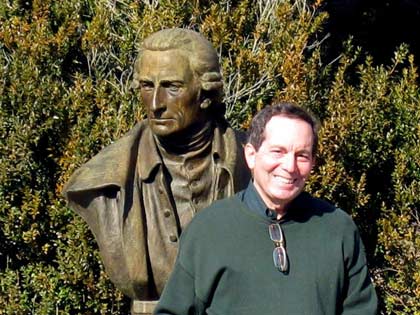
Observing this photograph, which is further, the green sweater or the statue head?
the statue head

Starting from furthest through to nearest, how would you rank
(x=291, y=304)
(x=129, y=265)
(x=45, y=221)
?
(x=45, y=221) → (x=129, y=265) → (x=291, y=304)

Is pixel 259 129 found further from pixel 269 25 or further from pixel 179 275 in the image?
pixel 269 25

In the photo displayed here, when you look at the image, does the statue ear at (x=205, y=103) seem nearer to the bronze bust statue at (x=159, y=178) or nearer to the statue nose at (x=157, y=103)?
the bronze bust statue at (x=159, y=178)

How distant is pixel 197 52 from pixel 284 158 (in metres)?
1.27

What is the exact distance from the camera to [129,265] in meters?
4.50

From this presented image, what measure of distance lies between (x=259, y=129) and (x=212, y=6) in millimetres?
3723

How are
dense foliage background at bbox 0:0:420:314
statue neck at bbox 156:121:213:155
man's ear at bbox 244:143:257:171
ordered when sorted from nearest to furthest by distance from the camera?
man's ear at bbox 244:143:257:171 < statue neck at bbox 156:121:213:155 < dense foliage background at bbox 0:0:420:314

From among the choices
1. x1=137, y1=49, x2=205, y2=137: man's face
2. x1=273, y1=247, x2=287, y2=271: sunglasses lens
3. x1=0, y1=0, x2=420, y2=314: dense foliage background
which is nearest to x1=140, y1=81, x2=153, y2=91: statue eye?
x1=137, y1=49, x2=205, y2=137: man's face

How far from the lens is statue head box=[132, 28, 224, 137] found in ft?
14.4

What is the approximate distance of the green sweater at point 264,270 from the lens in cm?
328

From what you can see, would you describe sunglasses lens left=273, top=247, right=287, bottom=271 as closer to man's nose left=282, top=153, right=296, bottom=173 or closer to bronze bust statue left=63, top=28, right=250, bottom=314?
man's nose left=282, top=153, right=296, bottom=173

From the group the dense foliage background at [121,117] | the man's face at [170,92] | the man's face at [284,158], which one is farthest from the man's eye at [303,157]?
the dense foliage background at [121,117]

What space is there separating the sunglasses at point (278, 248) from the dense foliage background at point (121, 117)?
331cm

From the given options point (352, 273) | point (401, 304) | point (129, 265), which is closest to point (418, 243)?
point (401, 304)
